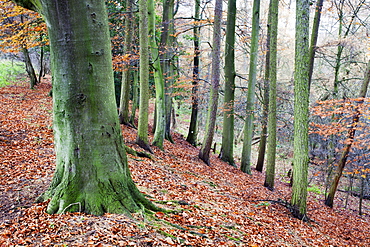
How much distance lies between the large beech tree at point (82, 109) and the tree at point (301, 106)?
523 centimetres

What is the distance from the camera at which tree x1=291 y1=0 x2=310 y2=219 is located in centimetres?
661

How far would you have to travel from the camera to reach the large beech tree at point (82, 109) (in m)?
3.23

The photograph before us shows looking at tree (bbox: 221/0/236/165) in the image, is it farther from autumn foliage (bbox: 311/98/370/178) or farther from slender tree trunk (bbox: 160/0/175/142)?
autumn foliage (bbox: 311/98/370/178)

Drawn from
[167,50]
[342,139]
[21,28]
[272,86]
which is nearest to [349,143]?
[272,86]

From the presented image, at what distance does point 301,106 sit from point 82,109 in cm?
570

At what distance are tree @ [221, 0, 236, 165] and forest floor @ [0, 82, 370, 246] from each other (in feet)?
10.2

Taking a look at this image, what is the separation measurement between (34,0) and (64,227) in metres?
2.89

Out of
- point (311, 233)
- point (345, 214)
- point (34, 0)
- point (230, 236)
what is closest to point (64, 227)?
point (230, 236)

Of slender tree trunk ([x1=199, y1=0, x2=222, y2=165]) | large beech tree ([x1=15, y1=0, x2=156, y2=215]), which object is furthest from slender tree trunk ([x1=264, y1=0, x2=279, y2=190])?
large beech tree ([x1=15, y1=0, x2=156, y2=215])

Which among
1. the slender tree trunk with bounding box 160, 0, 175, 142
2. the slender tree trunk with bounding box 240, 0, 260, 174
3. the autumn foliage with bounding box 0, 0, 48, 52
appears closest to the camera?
the autumn foliage with bounding box 0, 0, 48, 52

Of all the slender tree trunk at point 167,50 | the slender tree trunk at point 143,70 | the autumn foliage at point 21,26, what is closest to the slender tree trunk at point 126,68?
the slender tree trunk at point 167,50

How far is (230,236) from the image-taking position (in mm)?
4227

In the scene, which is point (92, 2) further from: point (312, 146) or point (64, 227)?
point (312, 146)

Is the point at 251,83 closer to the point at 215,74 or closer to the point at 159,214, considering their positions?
the point at 215,74
